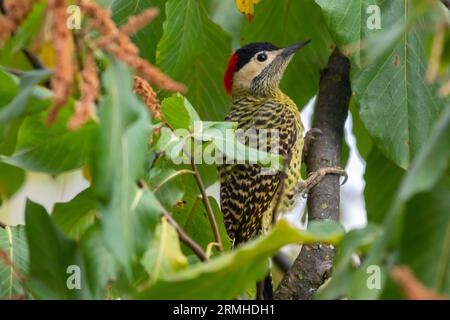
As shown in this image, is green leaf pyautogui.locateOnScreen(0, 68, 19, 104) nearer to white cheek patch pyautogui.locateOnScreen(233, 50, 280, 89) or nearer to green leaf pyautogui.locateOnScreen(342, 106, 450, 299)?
green leaf pyautogui.locateOnScreen(342, 106, 450, 299)

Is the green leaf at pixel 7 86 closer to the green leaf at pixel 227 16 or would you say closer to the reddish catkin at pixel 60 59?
the reddish catkin at pixel 60 59

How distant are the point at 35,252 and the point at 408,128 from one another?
1763 millimetres

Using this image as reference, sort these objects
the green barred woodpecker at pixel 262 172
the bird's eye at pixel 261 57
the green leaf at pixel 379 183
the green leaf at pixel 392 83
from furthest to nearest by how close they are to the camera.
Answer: the bird's eye at pixel 261 57 < the green barred woodpecker at pixel 262 172 < the green leaf at pixel 379 183 < the green leaf at pixel 392 83

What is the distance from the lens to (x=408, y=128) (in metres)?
3.23

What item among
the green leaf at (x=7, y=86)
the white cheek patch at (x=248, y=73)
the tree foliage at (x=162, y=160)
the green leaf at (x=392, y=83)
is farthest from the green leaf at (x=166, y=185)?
the white cheek patch at (x=248, y=73)

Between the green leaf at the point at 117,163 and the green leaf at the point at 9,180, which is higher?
the green leaf at the point at 117,163

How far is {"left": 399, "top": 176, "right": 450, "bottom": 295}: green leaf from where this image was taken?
157 cm

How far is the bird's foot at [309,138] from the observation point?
4156 millimetres

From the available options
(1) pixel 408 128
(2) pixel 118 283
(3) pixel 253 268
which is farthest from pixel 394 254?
(1) pixel 408 128

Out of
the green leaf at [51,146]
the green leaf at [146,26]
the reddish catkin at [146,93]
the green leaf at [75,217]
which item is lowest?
the green leaf at [75,217]

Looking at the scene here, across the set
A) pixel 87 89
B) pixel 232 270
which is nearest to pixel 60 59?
pixel 87 89

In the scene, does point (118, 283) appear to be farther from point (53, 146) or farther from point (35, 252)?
point (53, 146)

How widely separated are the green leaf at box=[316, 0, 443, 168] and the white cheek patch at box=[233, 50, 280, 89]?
1.89 m

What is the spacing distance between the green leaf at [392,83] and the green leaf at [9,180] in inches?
70.7
